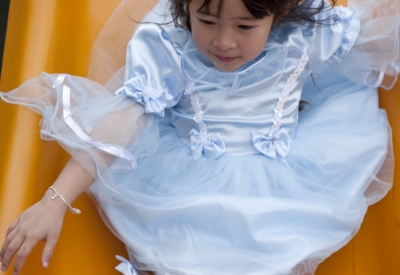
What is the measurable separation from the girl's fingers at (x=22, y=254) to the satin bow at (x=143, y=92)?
11.1 inches

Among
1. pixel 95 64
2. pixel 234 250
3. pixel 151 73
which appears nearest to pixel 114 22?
pixel 95 64

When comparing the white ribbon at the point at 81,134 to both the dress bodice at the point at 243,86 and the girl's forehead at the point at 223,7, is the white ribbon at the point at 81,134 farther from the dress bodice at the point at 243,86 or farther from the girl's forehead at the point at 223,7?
the girl's forehead at the point at 223,7

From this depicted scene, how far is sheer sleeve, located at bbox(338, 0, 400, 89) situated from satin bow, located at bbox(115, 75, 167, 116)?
0.40 meters

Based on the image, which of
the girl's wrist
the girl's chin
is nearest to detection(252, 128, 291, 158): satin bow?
the girl's chin

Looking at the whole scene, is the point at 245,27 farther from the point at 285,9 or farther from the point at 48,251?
the point at 48,251

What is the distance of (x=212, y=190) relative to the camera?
0.98m

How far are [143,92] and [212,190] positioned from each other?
20 cm

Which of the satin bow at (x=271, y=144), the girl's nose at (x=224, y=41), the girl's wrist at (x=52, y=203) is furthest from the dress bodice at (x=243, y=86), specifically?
the girl's wrist at (x=52, y=203)

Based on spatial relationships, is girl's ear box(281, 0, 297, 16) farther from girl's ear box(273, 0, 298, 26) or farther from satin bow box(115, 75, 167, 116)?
satin bow box(115, 75, 167, 116)

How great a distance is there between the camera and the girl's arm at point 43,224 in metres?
0.84

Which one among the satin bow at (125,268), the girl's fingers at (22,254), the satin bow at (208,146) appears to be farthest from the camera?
the satin bow at (208,146)

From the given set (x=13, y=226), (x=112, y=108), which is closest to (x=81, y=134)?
(x=112, y=108)

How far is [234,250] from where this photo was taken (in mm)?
926

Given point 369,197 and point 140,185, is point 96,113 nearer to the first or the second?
point 140,185
